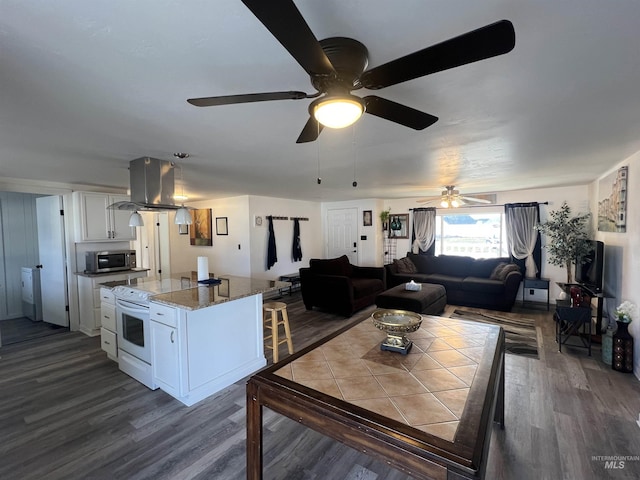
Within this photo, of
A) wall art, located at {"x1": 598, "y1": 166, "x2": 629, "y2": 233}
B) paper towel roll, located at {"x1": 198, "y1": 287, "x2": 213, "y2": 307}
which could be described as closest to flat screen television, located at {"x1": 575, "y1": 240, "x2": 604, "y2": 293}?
wall art, located at {"x1": 598, "y1": 166, "x2": 629, "y2": 233}

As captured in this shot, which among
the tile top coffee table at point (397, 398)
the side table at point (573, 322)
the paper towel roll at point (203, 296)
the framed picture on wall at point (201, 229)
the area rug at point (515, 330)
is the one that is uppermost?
the framed picture on wall at point (201, 229)

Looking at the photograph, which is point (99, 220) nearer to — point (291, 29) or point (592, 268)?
point (291, 29)

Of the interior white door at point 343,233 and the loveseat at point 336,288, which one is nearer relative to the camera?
the loveseat at point 336,288

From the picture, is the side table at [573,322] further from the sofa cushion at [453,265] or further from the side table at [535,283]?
the sofa cushion at [453,265]

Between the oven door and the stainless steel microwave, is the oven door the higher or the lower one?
the lower one

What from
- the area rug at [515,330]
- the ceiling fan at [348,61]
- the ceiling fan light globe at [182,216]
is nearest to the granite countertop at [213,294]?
the ceiling fan light globe at [182,216]

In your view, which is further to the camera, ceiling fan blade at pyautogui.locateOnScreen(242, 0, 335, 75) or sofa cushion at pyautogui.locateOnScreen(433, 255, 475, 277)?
sofa cushion at pyautogui.locateOnScreen(433, 255, 475, 277)

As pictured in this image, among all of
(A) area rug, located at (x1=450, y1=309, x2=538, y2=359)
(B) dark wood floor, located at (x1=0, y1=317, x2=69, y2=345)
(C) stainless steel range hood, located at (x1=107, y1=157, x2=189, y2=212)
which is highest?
(C) stainless steel range hood, located at (x1=107, y1=157, x2=189, y2=212)

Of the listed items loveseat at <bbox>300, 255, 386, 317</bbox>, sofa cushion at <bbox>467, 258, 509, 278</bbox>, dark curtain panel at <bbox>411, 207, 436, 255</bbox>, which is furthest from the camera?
dark curtain panel at <bbox>411, 207, 436, 255</bbox>

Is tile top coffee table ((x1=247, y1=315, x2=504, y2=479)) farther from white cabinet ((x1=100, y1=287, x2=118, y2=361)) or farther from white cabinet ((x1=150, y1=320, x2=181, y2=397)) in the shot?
white cabinet ((x1=100, y1=287, x2=118, y2=361))

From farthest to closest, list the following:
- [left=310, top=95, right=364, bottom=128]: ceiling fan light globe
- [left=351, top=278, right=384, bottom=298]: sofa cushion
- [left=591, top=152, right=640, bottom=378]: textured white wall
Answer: [left=351, top=278, right=384, bottom=298]: sofa cushion → [left=591, top=152, right=640, bottom=378]: textured white wall → [left=310, top=95, right=364, bottom=128]: ceiling fan light globe

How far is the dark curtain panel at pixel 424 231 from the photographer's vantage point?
6773 millimetres

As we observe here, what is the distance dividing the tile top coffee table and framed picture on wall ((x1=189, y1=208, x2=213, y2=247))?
5.57m

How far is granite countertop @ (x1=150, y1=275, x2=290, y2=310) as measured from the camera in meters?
2.39
